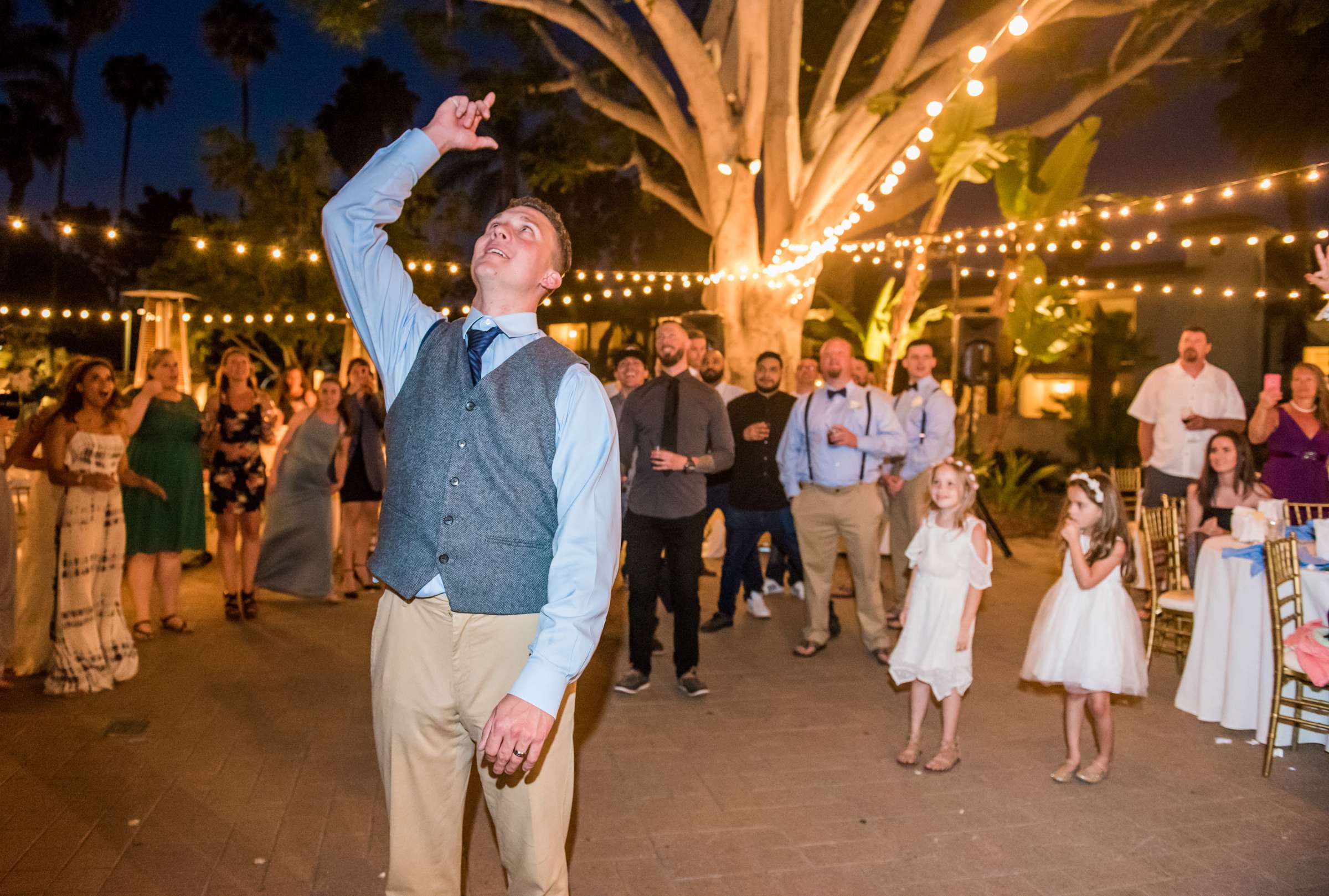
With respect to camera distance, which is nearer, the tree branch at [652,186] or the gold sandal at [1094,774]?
the gold sandal at [1094,774]

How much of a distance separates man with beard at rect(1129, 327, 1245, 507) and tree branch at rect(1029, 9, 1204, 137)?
704cm

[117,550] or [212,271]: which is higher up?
[212,271]

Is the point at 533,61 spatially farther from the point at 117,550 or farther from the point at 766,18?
the point at 117,550

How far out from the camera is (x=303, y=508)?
7707 millimetres

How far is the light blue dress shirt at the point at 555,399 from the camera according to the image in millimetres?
1978

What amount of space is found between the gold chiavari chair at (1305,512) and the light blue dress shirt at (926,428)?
93.2 inches

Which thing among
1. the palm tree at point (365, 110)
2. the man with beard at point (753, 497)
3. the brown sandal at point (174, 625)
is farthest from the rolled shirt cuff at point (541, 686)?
the palm tree at point (365, 110)

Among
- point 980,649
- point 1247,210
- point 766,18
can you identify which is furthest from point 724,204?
point 1247,210

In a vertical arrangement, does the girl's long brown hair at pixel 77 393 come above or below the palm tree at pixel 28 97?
below

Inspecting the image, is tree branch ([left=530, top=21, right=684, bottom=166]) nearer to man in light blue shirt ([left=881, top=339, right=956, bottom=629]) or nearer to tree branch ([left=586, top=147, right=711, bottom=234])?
tree branch ([left=586, top=147, right=711, bottom=234])

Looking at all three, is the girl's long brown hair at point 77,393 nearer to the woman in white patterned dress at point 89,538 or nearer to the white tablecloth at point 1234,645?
the woman in white patterned dress at point 89,538

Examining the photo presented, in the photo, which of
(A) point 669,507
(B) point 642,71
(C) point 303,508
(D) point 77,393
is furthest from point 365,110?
(A) point 669,507

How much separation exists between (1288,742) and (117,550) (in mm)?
6511

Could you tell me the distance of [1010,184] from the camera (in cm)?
1334
